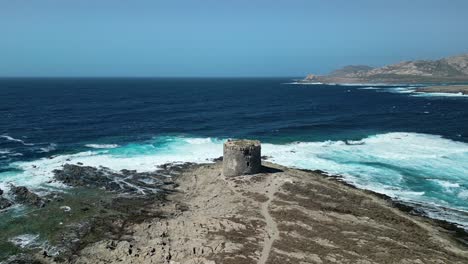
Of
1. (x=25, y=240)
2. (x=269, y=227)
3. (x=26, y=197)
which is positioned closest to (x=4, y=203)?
(x=26, y=197)

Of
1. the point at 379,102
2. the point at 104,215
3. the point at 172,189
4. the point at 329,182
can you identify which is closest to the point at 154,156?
the point at 172,189

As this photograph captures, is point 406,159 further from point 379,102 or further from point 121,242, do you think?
point 379,102

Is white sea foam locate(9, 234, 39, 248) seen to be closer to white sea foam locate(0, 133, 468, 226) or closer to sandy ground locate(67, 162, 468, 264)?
sandy ground locate(67, 162, 468, 264)

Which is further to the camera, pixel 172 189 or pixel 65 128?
pixel 65 128

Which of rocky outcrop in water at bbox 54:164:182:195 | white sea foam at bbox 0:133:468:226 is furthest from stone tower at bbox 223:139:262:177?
white sea foam at bbox 0:133:468:226

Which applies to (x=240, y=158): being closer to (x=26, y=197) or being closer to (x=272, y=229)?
(x=272, y=229)
